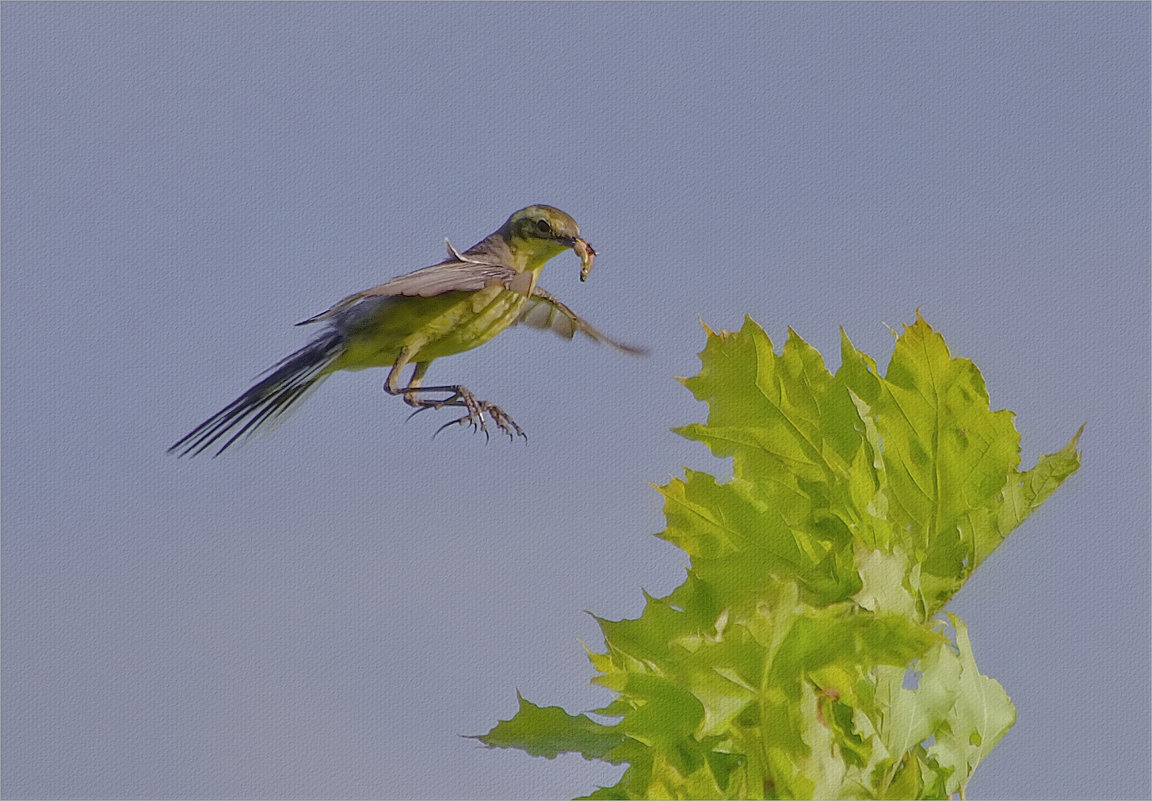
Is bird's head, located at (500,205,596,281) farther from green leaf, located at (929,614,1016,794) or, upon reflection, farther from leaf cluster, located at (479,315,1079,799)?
green leaf, located at (929,614,1016,794)

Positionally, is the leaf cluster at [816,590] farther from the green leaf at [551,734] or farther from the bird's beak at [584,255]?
the bird's beak at [584,255]

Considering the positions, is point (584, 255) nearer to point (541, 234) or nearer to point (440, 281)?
point (541, 234)

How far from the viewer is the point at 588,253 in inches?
172

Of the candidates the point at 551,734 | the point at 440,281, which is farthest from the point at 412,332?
the point at 551,734

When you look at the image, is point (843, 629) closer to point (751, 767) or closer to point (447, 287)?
point (751, 767)

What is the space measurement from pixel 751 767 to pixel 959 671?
0.51m

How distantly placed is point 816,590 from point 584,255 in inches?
72.0

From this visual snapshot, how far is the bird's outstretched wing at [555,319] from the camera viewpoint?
4566 millimetres

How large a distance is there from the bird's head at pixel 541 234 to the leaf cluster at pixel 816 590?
159 cm

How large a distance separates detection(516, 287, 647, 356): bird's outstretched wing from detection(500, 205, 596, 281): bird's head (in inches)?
4.8

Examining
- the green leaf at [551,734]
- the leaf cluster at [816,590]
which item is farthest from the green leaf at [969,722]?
the green leaf at [551,734]

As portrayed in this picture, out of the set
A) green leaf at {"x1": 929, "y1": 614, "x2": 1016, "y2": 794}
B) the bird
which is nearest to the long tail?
the bird

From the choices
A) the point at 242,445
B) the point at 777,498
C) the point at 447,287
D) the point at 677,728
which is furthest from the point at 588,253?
the point at 677,728

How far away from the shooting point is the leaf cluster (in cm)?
254
